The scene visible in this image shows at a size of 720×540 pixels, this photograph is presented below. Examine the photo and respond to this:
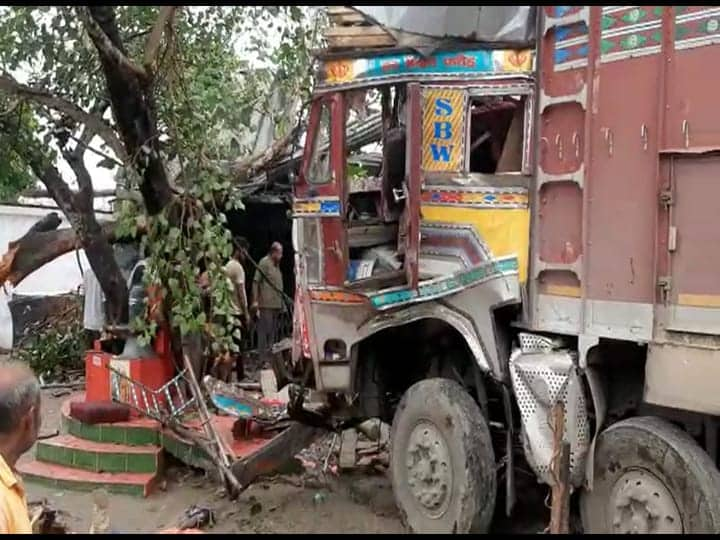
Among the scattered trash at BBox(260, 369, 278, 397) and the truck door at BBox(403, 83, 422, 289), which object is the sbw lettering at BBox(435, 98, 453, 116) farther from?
the scattered trash at BBox(260, 369, 278, 397)

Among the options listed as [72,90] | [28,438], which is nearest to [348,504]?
[28,438]

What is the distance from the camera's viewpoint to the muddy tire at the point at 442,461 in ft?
17.0

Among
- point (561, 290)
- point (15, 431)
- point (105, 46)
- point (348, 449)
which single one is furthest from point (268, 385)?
point (15, 431)

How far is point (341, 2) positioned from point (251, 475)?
3.32 meters

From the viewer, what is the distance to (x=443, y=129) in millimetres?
5352

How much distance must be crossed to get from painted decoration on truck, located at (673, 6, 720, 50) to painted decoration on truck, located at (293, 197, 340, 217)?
7.51 feet

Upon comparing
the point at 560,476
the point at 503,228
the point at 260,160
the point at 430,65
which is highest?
the point at 430,65

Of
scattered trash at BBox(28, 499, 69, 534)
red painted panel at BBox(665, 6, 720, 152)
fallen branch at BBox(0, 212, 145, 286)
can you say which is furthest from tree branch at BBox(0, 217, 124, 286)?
red painted panel at BBox(665, 6, 720, 152)

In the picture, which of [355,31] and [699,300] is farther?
[355,31]

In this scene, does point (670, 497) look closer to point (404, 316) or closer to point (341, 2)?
point (404, 316)

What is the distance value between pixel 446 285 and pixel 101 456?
356 centimetres

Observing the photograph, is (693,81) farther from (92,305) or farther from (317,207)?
(92,305)

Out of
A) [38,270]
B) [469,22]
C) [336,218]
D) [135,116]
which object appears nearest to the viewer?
[469,22]

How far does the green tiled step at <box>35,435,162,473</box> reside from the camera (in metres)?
7.19
